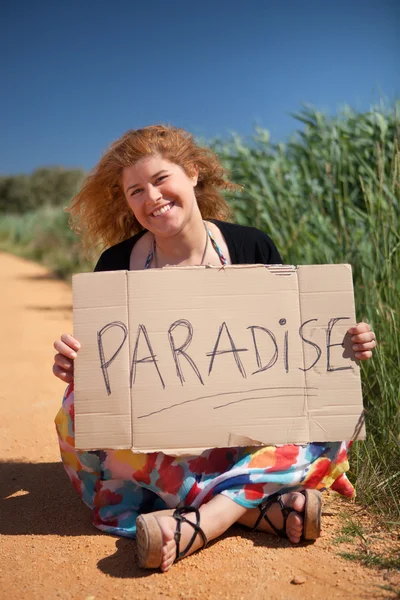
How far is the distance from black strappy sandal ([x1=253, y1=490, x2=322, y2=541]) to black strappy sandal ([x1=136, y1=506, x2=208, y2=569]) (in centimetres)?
21

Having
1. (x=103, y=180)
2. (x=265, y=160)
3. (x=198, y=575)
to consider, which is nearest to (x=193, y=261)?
(x=103, y=180)

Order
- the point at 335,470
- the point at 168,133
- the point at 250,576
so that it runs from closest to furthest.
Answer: the point at 250,576, the point at 335,470, the point at 168,133

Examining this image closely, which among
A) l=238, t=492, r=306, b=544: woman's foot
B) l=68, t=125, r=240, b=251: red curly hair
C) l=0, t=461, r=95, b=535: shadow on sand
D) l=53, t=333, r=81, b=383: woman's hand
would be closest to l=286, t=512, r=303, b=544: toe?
l=238, t=492, r=306, b=544: woman's foot

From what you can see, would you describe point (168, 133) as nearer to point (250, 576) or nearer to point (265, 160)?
point (250, 576)

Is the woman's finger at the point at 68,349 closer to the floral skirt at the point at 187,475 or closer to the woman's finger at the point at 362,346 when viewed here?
the floral skirt at the point at 187,475

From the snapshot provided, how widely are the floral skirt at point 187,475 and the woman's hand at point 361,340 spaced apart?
318 mm

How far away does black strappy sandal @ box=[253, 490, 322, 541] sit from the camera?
187 cm

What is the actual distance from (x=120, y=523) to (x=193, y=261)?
91cm

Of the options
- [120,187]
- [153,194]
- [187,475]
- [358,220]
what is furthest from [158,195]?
[358,220]

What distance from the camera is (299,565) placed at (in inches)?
71.5

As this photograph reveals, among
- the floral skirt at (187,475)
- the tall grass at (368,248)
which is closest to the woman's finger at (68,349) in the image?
the floral skirt at (187,475)

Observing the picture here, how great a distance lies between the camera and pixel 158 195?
2.14m

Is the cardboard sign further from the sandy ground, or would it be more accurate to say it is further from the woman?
the sandy ground

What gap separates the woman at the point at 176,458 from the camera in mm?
1873
